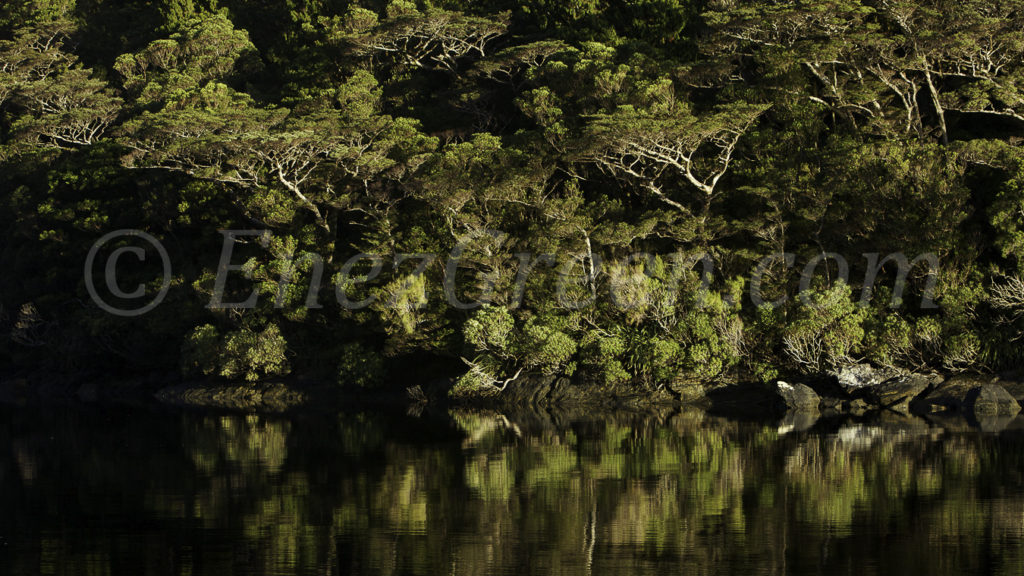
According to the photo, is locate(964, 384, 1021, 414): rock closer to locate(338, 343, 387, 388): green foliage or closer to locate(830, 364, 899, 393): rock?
locate(830, 364, 899, 393): rock

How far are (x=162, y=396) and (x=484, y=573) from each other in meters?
37.1

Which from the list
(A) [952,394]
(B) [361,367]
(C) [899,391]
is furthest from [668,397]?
(B) [361,367]

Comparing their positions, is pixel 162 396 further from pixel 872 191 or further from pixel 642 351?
pixel 872 191

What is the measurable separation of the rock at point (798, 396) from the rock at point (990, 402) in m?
4.24

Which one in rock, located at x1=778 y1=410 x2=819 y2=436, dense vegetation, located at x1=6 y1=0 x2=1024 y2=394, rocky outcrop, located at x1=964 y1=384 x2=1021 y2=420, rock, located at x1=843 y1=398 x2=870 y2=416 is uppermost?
dense vegetation, located at x1=6 y1=0 x2=1024 y2=394

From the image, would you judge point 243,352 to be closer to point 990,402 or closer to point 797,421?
point 797,421

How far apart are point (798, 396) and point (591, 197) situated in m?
12.8

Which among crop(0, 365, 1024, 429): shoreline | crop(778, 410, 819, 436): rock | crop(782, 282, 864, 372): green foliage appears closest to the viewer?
crop(778, 410, 819, 436): rock

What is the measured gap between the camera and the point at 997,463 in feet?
69.5

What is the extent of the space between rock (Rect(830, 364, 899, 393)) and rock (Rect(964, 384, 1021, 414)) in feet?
9.19

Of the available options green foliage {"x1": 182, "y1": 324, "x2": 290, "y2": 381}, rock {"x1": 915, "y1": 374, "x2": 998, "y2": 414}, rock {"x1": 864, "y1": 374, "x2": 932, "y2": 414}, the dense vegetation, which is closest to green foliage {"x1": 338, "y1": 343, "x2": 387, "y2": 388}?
the dense vegetation

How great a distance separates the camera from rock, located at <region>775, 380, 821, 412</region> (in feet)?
109

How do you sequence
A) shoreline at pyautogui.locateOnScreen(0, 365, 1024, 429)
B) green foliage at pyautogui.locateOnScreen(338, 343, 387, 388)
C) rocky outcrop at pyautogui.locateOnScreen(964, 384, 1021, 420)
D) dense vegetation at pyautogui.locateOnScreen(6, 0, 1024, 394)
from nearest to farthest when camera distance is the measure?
rocky outcrop at pyautogui.locateOnScreen(964, 384, 1021, 420) → shoreline at pyautogui.locateOnScreen(0, 365, 1024, 429) → dense vegetation at pyautogui.locateOnScreen(6, 0, 1024, 394) → green foliage at pyautogui.locateOnScreen(338, 343, 387, 388)

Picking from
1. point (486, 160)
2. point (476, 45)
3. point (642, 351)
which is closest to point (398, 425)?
point (642, 351)
